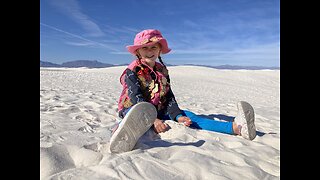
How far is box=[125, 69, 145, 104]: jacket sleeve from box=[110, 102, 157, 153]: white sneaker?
2.64ft

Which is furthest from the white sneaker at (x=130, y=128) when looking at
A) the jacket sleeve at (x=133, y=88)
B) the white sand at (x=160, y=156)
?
the jacket sleeve at (x=133, y=88)

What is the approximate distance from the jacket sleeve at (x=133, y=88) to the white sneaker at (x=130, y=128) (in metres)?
0.80

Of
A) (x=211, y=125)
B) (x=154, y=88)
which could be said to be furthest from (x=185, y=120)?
(x=154, y=88)

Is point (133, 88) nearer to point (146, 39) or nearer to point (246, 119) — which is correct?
point (146, 39)

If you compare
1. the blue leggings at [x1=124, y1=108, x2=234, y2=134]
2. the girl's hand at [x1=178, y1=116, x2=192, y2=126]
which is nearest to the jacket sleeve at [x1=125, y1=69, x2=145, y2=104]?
the blue leggings at [x1=124, y1=108, x2=234, y2=134]

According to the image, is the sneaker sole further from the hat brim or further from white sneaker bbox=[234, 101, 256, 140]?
the hat brim

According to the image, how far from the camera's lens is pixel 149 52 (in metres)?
2.98

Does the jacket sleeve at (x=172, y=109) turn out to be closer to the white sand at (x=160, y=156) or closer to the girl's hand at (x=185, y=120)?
the girl's hand at (x=185, y=120)

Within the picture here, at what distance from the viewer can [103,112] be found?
3439 millimetres
